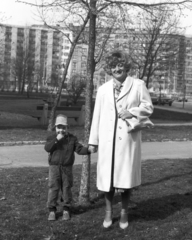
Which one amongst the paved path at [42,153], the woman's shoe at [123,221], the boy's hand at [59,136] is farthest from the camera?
the paved path at [42,153]

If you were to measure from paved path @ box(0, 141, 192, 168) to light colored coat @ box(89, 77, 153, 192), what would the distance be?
15.7 ft

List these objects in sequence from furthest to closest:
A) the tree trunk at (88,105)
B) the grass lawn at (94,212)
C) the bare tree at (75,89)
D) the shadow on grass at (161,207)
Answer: the bare tree at (75,89) < the tree trunk at (88,105) < the shadow on grass at (161,207) < the grass lawn at (94,212)

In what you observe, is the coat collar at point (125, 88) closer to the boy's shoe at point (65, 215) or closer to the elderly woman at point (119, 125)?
the elderly woman at point (119, 125)

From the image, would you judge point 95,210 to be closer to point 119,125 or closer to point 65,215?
point 65,215

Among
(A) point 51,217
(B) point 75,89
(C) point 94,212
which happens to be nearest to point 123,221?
(C) point 94,212

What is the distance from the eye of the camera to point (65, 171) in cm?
512

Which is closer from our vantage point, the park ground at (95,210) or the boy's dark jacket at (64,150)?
the park ground at (95,210)

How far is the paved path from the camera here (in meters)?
9.62

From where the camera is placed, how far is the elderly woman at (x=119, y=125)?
460 centimetres

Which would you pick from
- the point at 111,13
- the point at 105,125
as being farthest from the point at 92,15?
the point at 105,125

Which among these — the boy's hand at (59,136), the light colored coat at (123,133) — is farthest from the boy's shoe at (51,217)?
the boy's hand at (59,136)

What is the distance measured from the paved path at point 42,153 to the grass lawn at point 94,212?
1.52m

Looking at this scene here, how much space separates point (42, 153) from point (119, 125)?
6.56m

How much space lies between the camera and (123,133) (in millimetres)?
4609
